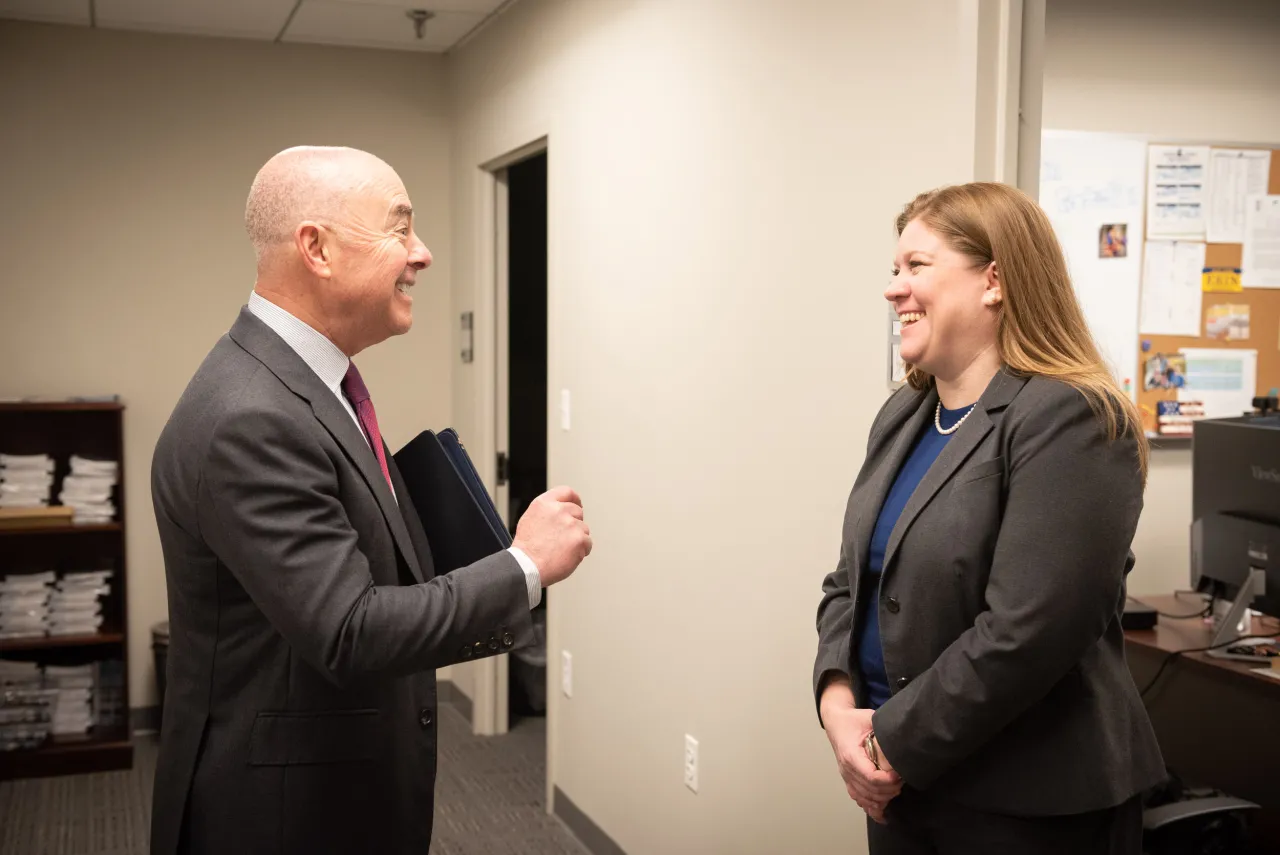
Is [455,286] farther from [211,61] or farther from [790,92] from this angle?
[790,92]

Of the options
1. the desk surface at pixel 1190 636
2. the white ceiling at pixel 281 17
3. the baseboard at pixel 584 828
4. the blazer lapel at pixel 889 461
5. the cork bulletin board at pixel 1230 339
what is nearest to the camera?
the blazer lapel at pixel 889 461

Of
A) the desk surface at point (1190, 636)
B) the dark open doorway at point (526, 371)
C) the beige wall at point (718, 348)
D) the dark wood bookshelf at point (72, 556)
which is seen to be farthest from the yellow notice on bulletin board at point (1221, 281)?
the dark wood bookshelf at point (72, 556)

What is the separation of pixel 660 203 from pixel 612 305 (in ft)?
1.36

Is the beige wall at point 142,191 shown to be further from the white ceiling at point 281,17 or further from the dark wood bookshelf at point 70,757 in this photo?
the dark wood bookshelf at point 70,757

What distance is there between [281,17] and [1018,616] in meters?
3.78

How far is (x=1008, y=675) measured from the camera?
4.91 feet

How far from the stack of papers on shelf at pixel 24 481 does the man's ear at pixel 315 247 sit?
328 cm

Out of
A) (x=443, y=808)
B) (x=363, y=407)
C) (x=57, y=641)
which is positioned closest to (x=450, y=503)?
(x=363, y=407)

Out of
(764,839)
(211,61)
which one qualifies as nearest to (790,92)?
(764,839)

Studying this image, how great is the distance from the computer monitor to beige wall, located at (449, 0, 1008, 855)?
3.88 ft

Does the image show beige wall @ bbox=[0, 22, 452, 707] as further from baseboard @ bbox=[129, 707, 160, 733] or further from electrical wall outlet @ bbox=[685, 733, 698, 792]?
electrical wall outlet @ bbox=[685, 733, 698, 792]

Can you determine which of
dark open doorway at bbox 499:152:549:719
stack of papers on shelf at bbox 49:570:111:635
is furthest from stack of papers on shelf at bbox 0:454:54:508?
dark open doorway at bbox 499:152:549:719

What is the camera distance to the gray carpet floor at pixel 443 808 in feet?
11.6

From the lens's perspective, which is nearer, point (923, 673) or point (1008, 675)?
point (1008, 675)
